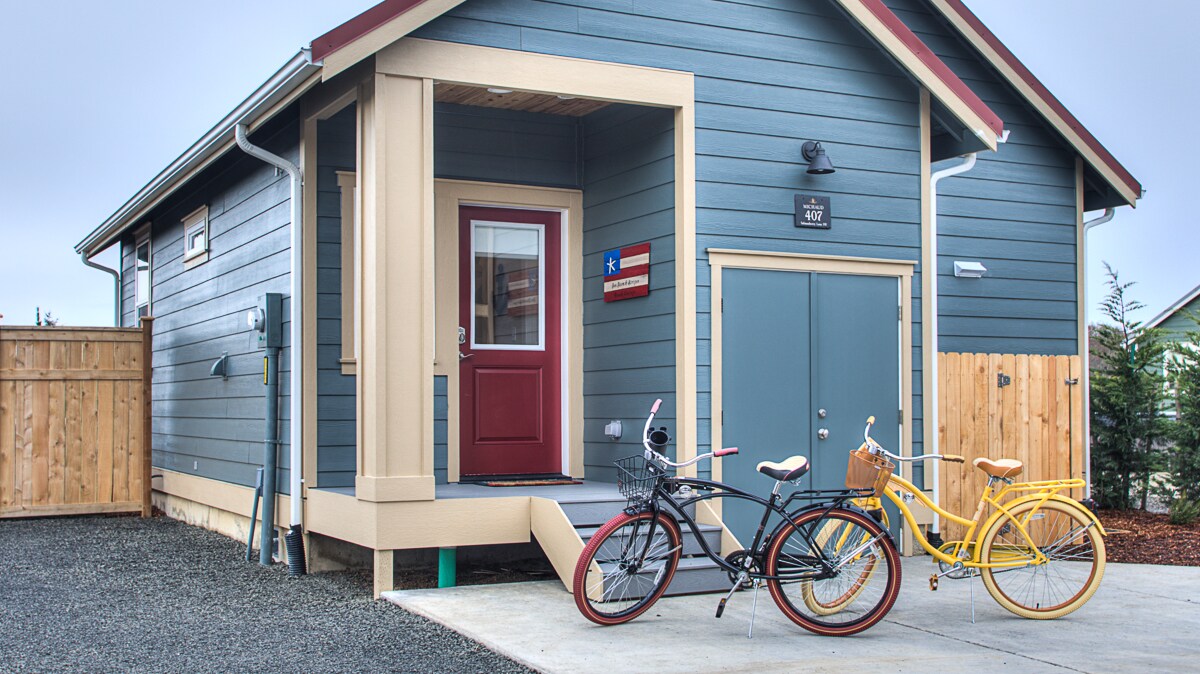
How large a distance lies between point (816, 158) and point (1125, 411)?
4577 millimetres

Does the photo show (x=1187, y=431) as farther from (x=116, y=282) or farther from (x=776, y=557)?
(x=116, y=282)

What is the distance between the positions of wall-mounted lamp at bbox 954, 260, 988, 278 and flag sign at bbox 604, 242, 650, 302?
9.95 ft

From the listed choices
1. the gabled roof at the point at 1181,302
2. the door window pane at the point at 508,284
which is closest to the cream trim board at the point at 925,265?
the door window pane at the point at 508,284

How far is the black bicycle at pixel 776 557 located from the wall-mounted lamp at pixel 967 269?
3916 mm

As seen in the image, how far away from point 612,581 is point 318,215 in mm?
3456

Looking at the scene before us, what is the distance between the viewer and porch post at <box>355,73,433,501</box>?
692 cm

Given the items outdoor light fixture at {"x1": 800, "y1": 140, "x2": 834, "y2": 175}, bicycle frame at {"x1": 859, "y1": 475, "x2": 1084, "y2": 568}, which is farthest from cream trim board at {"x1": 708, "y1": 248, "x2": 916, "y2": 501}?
bicycle frame at {"x1": 859, "y1": 475, "x2": 1084, "y2": 568}

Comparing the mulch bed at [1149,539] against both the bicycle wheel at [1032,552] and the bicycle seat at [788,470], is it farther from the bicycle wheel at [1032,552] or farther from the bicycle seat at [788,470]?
the bicycle seat at [788,470]

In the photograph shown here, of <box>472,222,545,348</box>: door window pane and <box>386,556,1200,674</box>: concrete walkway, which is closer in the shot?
<box>386,556,1200,674</box>: concrete walkway

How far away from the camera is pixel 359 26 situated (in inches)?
263

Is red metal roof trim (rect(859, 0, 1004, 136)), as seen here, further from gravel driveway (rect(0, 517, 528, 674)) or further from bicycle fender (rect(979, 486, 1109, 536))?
gravel driveway (rect(0, 517, 528, 674))

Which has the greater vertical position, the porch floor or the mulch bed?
the porch floor

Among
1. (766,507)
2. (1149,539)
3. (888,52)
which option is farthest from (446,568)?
(1149,539)

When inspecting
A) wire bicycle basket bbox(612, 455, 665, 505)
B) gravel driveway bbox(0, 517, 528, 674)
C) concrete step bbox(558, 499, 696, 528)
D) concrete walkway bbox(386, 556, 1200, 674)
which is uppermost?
wire bicycle basket bbox(612, 455, 665, 505)
